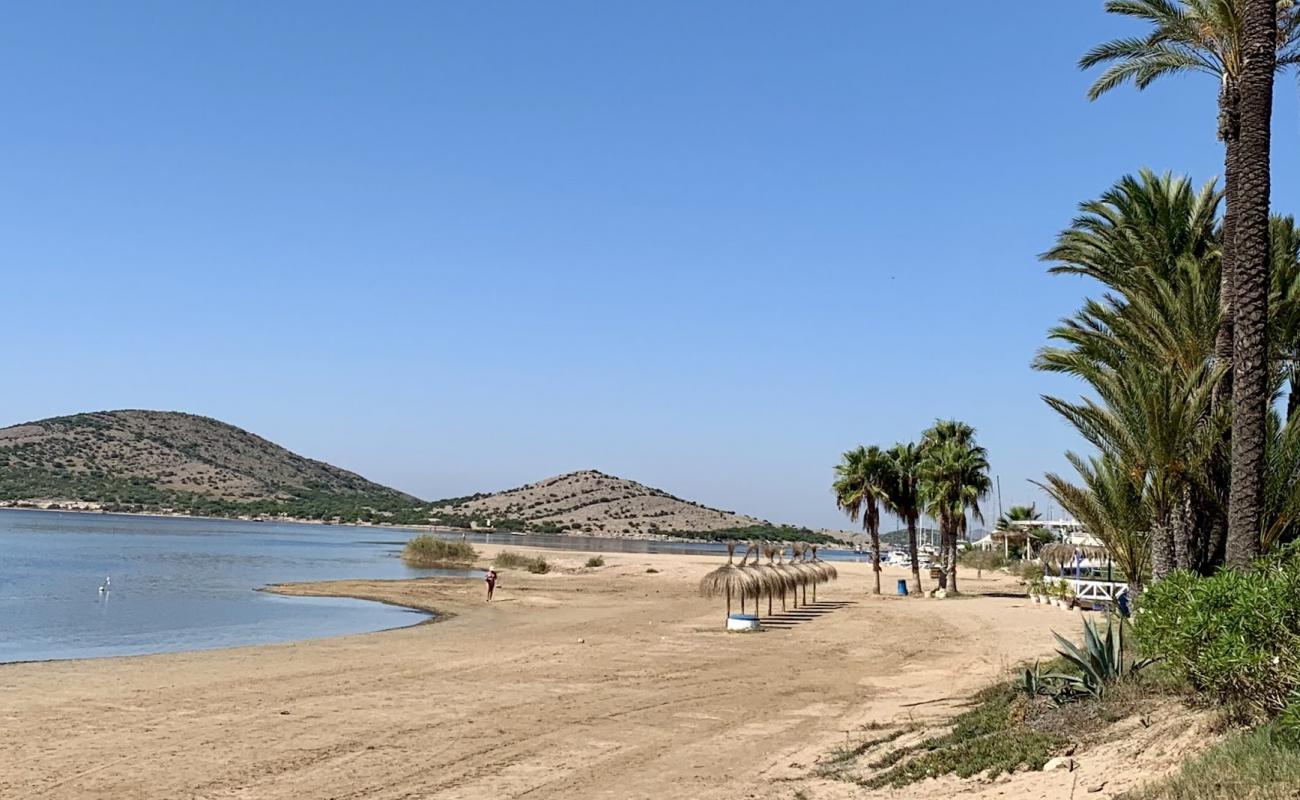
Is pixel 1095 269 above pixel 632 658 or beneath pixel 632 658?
above

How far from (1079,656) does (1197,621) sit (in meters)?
4.01

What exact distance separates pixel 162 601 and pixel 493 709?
29517mm

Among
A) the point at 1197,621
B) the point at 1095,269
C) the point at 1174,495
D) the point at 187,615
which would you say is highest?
the point at 1095,269

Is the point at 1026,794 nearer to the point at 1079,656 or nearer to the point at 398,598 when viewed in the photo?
the point at 1079,656

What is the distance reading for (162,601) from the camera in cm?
4003

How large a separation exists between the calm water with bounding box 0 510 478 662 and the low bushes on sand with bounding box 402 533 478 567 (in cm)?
227

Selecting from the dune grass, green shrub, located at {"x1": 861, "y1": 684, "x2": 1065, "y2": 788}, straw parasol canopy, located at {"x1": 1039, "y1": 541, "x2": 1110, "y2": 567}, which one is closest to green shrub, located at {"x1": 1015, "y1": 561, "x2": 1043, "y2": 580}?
straw parasol canopy, located at {"x1": 1039, "y1": 541, "x2": 1110, "y2": 567}

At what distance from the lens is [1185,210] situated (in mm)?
19906

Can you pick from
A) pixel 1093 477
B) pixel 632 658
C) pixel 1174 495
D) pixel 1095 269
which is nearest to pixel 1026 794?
pixel 1174 495

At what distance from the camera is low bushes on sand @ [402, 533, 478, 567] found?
7294cm

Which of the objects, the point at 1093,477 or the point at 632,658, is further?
the point at 632,658

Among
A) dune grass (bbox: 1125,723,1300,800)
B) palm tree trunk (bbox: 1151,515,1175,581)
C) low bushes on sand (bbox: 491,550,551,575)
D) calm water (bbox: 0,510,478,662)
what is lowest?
calm water (bbox: 0,510,478,662)

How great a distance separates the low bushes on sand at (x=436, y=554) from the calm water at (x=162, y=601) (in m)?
2.27

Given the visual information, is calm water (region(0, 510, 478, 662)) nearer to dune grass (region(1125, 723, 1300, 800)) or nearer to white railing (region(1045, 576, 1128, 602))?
white railing (region(1045, 576, 1128, 602))
